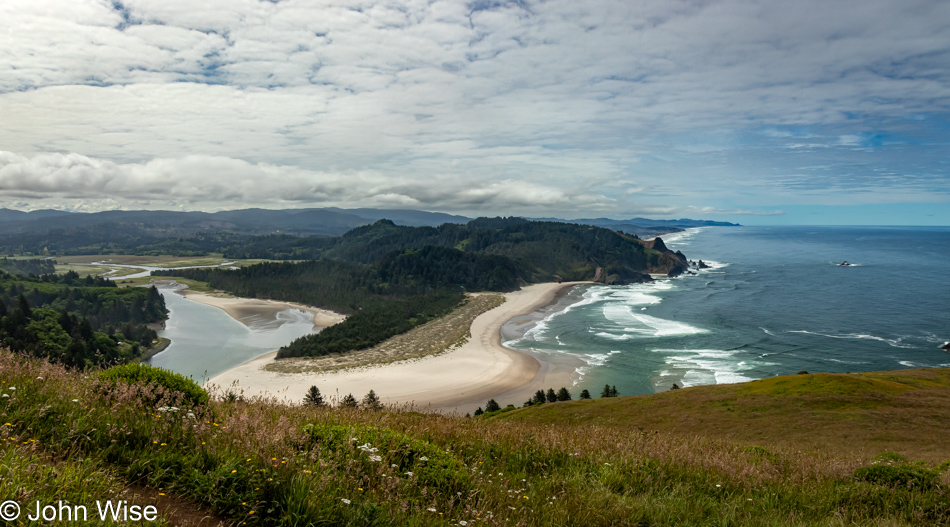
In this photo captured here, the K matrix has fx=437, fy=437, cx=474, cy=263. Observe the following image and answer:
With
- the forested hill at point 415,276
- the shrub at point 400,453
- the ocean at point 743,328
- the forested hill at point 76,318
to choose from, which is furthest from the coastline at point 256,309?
the shrub at point 400,453

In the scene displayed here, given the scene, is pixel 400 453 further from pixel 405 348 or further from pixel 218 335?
pixel 218 335

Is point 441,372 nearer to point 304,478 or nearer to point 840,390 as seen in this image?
point 840,390

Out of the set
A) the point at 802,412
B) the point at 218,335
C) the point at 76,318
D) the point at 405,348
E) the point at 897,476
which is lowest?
the point at 405,348

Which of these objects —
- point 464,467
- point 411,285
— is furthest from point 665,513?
point 411,285

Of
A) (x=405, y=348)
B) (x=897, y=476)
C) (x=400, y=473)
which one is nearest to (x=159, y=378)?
(x=400, y=473)

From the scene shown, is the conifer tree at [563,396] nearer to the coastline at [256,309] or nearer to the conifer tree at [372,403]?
the conifer tree at [372,403]
